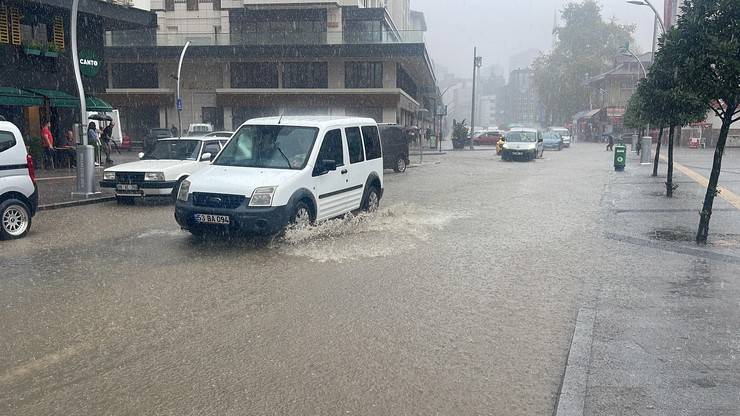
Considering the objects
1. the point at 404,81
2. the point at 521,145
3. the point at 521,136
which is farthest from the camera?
the point at 404,81

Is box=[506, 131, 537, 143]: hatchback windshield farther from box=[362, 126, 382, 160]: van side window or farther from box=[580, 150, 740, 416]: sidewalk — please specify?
box=[362, 126, 382, 160]: van side window

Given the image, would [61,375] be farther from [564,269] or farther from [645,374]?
A: [564,269]

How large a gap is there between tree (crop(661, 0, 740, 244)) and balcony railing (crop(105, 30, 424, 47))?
3252cm

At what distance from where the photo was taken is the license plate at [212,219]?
28.3 feet

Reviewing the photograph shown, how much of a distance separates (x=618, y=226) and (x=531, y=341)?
6.88m

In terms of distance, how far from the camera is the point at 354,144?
36.3 ft

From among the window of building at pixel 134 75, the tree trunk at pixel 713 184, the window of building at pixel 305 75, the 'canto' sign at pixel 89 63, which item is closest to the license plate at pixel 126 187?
the tree trunk at pixel 713 184

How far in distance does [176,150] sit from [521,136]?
22.7 meters

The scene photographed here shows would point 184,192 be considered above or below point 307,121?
below

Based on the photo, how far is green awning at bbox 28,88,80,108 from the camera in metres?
21.8

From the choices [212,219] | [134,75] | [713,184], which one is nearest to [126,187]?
[212,219]

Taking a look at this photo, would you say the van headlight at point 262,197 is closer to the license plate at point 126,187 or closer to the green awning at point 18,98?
the license plate at point 126,187

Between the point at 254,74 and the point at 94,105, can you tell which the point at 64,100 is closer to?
the point at 94,105

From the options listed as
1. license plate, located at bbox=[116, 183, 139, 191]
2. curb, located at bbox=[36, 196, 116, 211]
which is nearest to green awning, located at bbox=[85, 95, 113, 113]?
curb, located at bbox=[36, 196, 116, 211]
